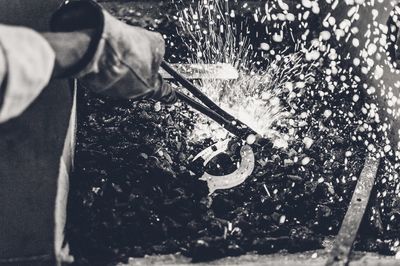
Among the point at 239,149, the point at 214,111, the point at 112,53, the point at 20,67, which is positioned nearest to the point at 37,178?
the point at 112,53

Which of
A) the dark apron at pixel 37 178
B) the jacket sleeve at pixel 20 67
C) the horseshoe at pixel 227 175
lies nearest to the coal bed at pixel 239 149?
the horseshoe at pixel 227 175

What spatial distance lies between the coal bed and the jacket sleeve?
5.70 feet

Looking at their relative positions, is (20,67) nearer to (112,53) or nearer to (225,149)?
(112,53)

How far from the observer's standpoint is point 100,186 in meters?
3.85

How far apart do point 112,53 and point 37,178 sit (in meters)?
1.15

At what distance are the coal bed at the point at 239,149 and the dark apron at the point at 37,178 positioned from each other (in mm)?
428

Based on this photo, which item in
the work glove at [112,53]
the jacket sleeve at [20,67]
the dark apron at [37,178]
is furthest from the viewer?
the dark apron at [37,178]

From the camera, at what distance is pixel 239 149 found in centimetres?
436

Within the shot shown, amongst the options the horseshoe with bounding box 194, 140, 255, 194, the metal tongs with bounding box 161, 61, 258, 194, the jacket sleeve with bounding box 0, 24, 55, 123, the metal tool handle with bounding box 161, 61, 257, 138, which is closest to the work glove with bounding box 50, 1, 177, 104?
the jacket sleeve with bounding box 0, 24, 55, 123

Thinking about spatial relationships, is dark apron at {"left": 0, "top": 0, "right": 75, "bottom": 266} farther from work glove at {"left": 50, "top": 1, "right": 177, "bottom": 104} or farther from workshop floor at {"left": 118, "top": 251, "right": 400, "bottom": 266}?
work glove at {"left": 50, "top": 1, "right": 177, "bottom": 104}

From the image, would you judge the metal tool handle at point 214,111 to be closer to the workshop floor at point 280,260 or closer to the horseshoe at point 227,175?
the horseshoe at point 227,175

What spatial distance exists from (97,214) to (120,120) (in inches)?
44.9

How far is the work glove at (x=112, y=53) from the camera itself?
2406 mm

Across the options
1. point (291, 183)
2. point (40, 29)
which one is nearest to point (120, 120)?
point (40, 29)
